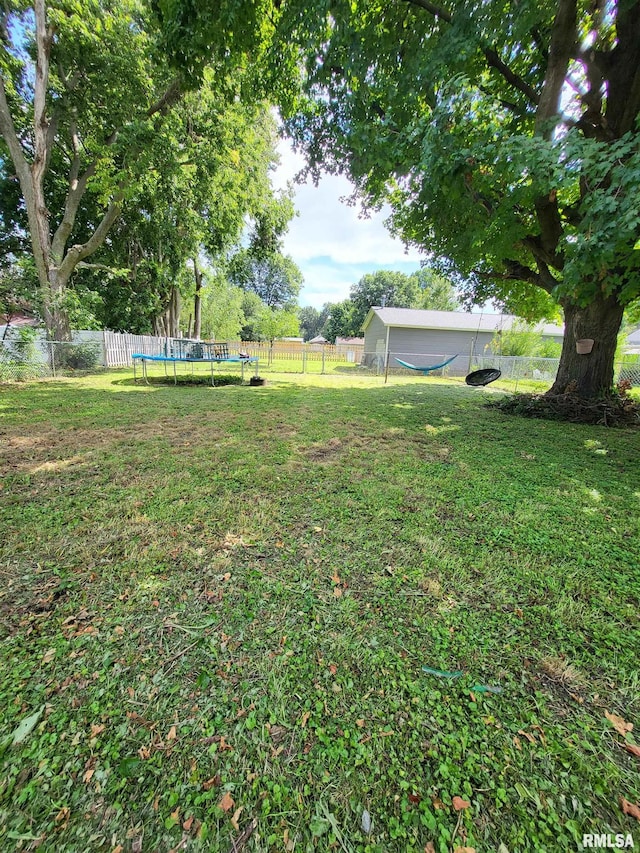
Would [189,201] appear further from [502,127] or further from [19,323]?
[502,127]

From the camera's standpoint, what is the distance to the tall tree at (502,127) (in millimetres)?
3795

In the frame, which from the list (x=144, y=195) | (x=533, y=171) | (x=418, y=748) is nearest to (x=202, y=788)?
(x=418, y=748)

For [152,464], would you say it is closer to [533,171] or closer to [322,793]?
[322,793]

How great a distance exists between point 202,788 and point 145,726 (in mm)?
278

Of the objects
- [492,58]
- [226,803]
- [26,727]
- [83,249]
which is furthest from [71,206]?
[226,803]

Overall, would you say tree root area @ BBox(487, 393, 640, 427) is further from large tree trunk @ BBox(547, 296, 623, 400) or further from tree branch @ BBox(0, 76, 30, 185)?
tree branch @ BBox(0, 76, 30, 185)

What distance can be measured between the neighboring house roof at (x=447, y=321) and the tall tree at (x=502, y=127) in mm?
10124

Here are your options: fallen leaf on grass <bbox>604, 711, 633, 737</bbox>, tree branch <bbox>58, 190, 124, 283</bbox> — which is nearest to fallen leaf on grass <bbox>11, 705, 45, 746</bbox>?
fallen leaf on grass <bbox>604, 711, 633, 737</bbox>

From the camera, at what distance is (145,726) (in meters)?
1.06

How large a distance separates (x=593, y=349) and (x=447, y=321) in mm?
12520

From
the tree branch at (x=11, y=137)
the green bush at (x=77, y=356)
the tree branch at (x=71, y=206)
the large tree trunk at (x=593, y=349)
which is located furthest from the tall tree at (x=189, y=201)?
the large tree trunk at (x=593, y=349)

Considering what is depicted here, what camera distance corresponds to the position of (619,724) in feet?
3.65

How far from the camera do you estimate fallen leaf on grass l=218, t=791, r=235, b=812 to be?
872mm

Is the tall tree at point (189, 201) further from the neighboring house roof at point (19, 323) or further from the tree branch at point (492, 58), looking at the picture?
→ the tree branch at point (492, 58)
